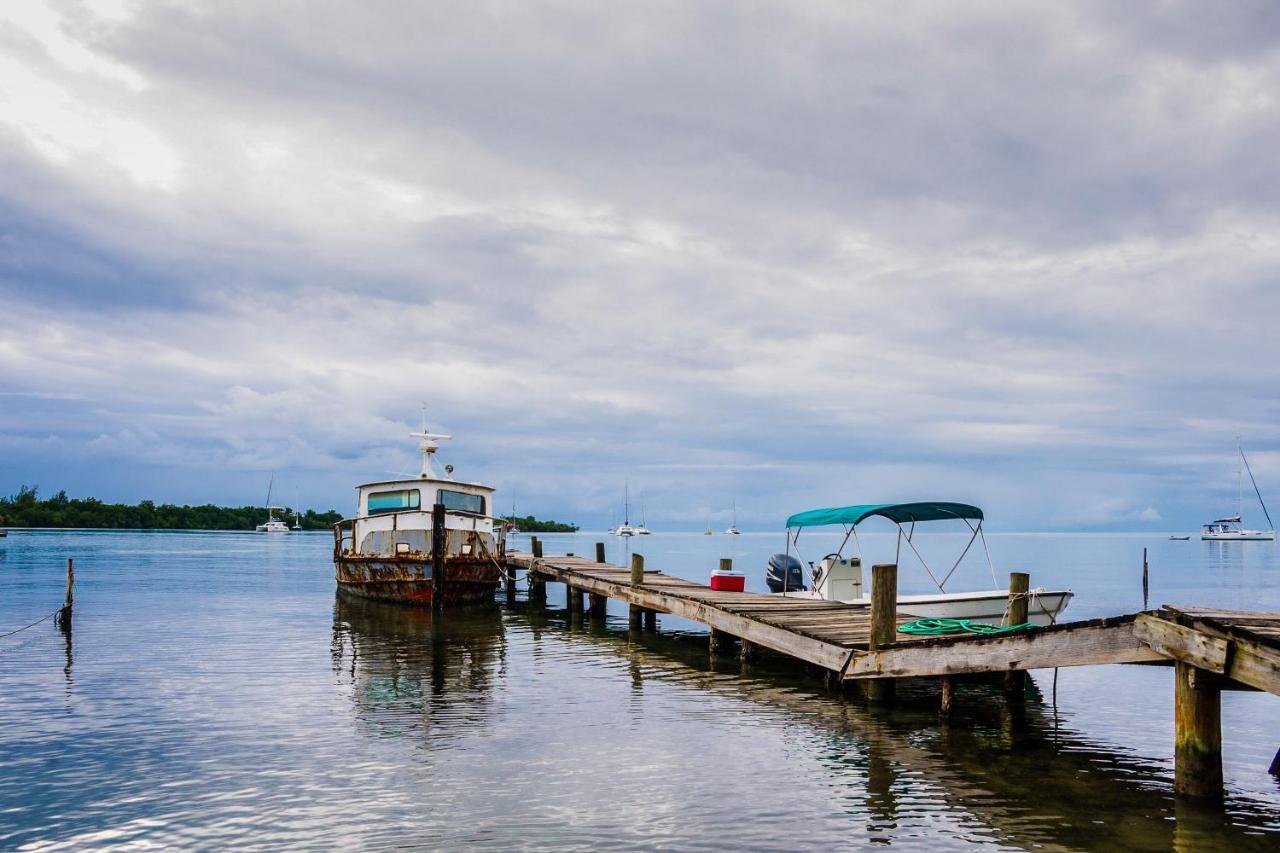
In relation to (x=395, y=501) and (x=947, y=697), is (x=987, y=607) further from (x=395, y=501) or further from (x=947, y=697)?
(x=395, y=501)

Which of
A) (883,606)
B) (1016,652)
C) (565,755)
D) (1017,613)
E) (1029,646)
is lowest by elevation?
(565,755)

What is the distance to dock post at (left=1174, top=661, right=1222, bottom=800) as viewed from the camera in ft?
31.8

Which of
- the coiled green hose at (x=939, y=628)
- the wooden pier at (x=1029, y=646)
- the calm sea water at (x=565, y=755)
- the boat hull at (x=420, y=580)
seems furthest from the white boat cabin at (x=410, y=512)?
the coiled green hose at (x=939, y=628)

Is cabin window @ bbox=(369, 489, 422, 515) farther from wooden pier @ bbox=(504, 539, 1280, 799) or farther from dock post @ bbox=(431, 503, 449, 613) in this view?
wooden pier @ bbox=(504, 539, 1280, 799)

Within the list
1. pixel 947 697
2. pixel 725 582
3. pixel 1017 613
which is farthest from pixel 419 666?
pixel 1017 613

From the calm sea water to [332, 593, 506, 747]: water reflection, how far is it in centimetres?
11

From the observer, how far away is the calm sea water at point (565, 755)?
→ 945cm

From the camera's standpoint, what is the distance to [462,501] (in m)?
33.9

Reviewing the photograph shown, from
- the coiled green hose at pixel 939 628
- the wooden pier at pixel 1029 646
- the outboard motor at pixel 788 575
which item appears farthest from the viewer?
the outboard motor at pixel 788 575

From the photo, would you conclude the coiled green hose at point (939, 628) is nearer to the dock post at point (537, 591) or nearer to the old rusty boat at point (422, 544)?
the old rusty boat at point (422, 544)

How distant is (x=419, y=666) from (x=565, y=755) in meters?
8.73

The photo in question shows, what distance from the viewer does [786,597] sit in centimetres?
2325

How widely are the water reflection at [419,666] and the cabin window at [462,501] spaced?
385 centimetres

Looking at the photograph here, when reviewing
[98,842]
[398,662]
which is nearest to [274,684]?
[398,662]
